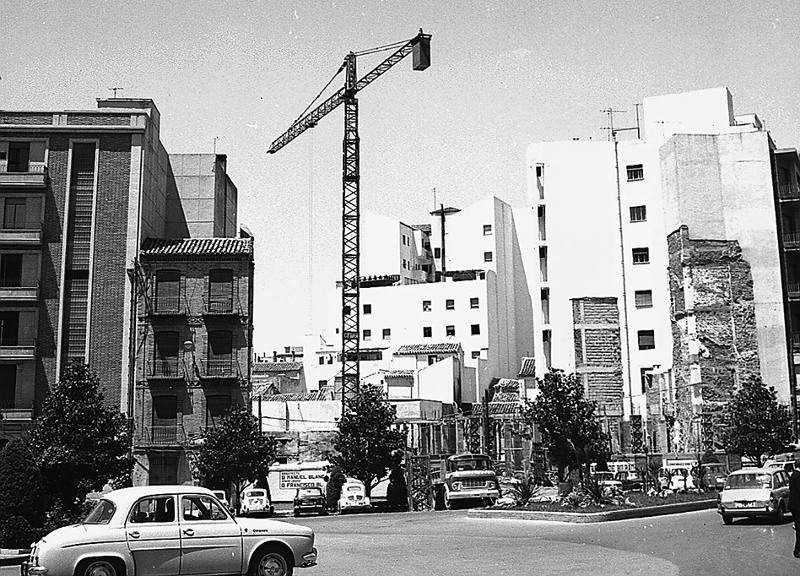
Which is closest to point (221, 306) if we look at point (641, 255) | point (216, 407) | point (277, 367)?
point (216, 407)

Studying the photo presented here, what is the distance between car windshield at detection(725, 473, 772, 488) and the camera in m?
26.1

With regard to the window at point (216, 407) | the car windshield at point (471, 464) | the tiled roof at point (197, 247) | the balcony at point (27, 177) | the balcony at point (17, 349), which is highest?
the balcony at point (27, 177)

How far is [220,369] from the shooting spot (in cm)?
5347

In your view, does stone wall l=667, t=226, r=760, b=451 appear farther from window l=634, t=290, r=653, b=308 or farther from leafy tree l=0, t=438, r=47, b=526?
leafy tree l=0, t=438, r=47, b=526

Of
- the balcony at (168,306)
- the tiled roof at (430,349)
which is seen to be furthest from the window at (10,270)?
the tiled roof at (430,349)

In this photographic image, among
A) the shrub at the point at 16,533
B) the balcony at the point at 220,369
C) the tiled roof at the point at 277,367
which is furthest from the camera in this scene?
the tiled roof at the point at 277,367

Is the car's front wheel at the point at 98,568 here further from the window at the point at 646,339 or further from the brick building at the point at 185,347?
the window at the point at 646,339

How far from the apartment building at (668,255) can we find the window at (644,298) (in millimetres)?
75

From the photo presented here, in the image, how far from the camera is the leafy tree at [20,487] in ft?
78.9

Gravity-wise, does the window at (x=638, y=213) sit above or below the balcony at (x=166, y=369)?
above

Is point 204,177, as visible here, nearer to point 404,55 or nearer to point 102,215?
point 102,215

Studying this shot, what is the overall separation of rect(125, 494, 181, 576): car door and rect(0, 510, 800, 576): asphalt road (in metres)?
3.56

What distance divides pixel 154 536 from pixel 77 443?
16899mm

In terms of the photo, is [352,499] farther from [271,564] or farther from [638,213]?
[638,213]
